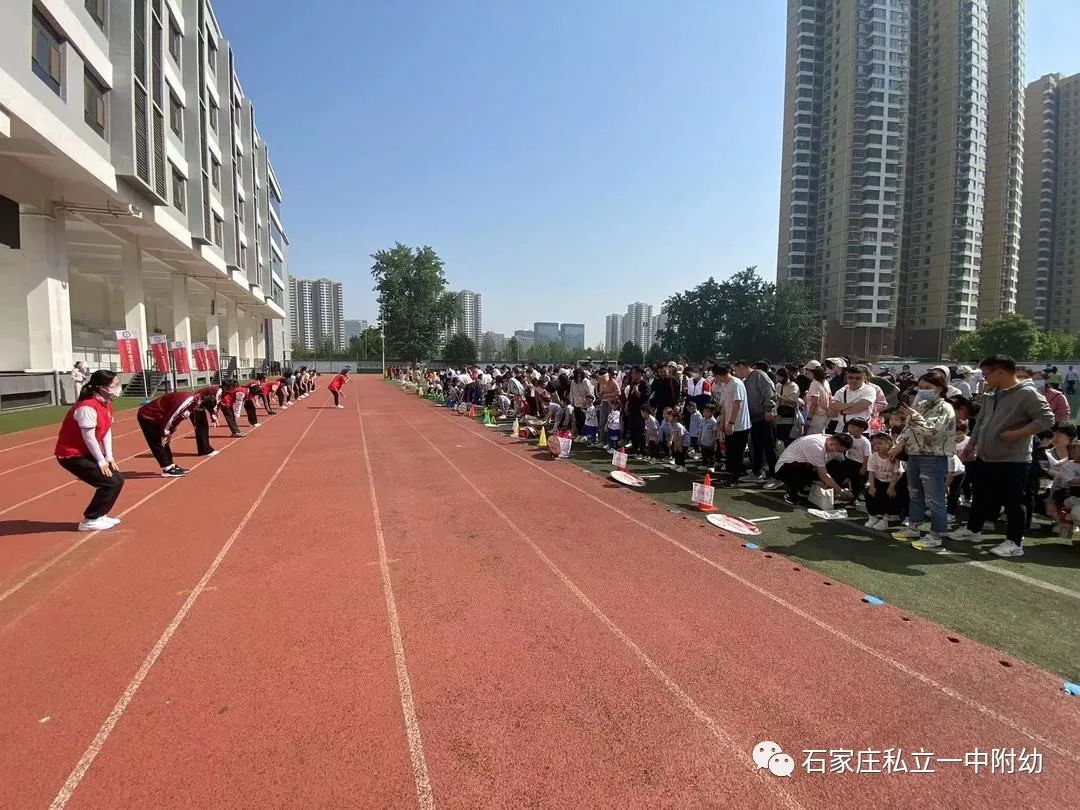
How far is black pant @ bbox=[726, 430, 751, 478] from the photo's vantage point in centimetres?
813

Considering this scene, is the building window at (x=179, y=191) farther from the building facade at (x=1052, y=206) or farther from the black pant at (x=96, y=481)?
the building facade at (x=1052, y=206)

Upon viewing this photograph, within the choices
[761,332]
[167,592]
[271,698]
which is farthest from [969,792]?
[761,332]

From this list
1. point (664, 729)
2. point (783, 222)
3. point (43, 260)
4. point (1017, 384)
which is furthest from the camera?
point (783, 222)

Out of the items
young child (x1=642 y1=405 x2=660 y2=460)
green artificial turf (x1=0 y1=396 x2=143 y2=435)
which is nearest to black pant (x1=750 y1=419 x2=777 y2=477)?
young child (x1=642 y1=405 x2=660 y2=460)

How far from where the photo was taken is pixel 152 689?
3.06 meters

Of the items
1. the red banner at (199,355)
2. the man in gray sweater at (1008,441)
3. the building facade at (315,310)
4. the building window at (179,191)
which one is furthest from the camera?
the building facade at (315,310)

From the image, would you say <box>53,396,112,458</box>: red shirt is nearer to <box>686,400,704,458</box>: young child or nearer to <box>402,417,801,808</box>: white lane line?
<box>402,417,801,808</box>: white lane line

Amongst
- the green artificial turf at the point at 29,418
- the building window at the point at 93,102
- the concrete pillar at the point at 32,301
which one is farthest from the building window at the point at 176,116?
the green artificial turf at the point at 29,418

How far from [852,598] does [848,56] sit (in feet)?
299

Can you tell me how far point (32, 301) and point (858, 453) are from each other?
22.0m

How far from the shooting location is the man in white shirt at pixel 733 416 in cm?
786

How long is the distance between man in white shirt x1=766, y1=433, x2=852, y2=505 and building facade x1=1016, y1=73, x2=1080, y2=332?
108483 millimetres

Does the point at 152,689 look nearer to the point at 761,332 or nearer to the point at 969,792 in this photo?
the point at 969,792

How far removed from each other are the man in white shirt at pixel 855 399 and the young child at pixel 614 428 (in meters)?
4.69
